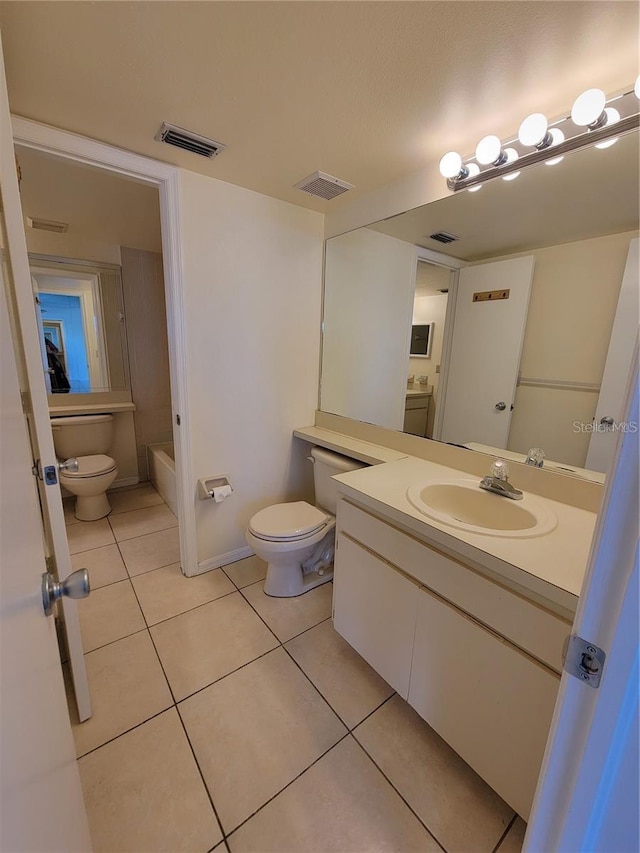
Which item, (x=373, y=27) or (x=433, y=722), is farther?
(x=433, y=722)

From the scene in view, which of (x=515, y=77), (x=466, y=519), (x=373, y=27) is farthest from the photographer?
(x=466, y=519)

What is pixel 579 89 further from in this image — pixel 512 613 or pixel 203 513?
pixel 203 513

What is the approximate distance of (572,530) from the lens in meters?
1.12

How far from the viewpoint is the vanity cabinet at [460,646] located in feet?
2.98

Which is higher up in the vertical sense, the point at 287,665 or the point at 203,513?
the point at 203,513

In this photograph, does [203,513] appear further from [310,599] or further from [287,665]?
[287,665]

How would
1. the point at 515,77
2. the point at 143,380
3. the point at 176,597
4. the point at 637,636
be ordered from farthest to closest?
the point at 143,380 < the point at 176,597 < the point at 515,77 < the point at 637,636

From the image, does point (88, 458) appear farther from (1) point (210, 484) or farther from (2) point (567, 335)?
(2) point (567, 335)

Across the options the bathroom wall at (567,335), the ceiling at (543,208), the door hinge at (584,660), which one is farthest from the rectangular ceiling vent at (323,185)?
the door hinge at (584,660)

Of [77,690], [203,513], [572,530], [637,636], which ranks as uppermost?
[637,636]

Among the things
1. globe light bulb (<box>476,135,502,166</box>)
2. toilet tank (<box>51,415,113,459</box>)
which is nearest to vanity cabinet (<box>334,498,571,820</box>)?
globe light bulb (<box>476,135,502,166</box>)

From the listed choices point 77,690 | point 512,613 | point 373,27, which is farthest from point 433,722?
point 373,27

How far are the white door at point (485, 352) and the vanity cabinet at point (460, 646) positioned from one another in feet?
2.31

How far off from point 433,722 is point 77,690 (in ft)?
4.07
